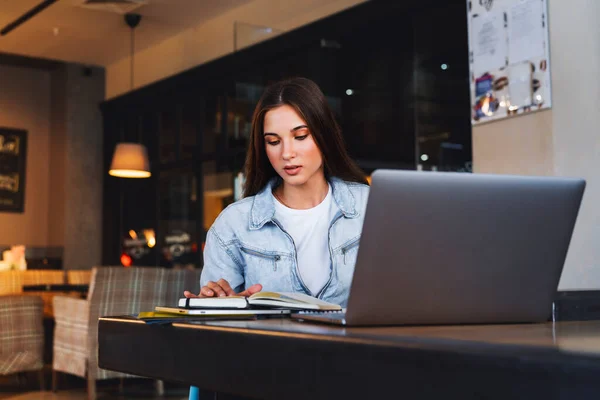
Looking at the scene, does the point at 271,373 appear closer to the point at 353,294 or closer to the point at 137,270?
the point at 353,294

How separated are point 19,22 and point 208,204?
225cm

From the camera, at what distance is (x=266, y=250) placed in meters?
1.79

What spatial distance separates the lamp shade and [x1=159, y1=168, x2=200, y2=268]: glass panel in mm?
755

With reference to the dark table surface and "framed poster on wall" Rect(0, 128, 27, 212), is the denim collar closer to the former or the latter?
the dark table surface

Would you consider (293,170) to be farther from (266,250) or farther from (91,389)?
(91,389)

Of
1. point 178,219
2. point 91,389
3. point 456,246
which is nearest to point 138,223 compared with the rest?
point 178,219

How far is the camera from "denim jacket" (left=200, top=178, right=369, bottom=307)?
1.78 metres

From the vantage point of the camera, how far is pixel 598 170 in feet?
10.4

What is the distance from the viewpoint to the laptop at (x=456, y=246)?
0.95 meters

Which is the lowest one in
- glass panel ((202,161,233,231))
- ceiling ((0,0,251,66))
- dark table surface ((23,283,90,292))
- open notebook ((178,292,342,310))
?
dark table surface ((23,283,90,292))

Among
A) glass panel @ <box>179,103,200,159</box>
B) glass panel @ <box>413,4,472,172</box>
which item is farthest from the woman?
glass panel @ <box>179,103,200,159</box>

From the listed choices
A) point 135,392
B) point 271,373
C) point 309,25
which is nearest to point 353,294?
point 271,373

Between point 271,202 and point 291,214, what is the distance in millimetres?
57

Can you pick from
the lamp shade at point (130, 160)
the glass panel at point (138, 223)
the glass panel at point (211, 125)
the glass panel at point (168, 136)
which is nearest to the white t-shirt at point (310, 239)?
the lamp shade at point (130, 160)
